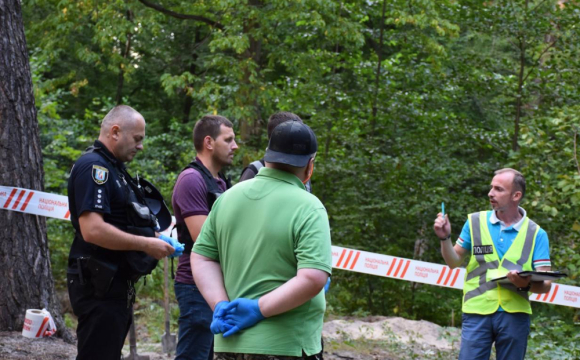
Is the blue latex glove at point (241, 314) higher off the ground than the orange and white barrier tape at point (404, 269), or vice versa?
the blue latex glove at point (241, 314)

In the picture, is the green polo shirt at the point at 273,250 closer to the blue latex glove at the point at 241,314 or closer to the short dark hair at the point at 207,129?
the blue latex glove at the point at 241,314

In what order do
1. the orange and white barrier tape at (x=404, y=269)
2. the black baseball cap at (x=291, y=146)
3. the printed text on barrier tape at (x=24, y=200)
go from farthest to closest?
the orange and white barrier tape at (x=404, y=269) < the printed text on barrier tape at (x=24, y=200) < the black baseball cap at (x=291, y=146)

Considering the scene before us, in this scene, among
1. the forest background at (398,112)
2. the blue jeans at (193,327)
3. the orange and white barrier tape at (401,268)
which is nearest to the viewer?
the blue jeans at (193,327)

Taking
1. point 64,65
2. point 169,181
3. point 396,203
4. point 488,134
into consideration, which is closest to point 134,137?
point 396,203

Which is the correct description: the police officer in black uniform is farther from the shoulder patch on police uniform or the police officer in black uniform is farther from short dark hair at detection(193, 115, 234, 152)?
short dark hair at detection(193, 115, 234, 152)

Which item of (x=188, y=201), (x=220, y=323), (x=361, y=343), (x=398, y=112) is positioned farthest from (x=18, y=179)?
(x=398, y=112)

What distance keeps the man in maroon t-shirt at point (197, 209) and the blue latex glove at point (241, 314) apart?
1577 millimetres

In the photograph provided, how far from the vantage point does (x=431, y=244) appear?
12.4 m

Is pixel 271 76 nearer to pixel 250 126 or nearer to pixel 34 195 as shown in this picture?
pixel 250 126

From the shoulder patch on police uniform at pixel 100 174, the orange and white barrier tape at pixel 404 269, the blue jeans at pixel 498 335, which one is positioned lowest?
the orange and white barrier tape at pixel 404 269

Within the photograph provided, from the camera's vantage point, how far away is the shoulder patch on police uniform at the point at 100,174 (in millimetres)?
3688

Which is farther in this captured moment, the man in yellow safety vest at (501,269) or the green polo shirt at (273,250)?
the man in yellow safety vest at (501,269)

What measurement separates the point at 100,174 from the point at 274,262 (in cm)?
139

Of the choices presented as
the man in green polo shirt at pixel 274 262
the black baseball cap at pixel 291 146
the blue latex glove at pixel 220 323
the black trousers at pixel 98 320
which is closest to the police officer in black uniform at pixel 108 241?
the black trousers at pixel 98 320
